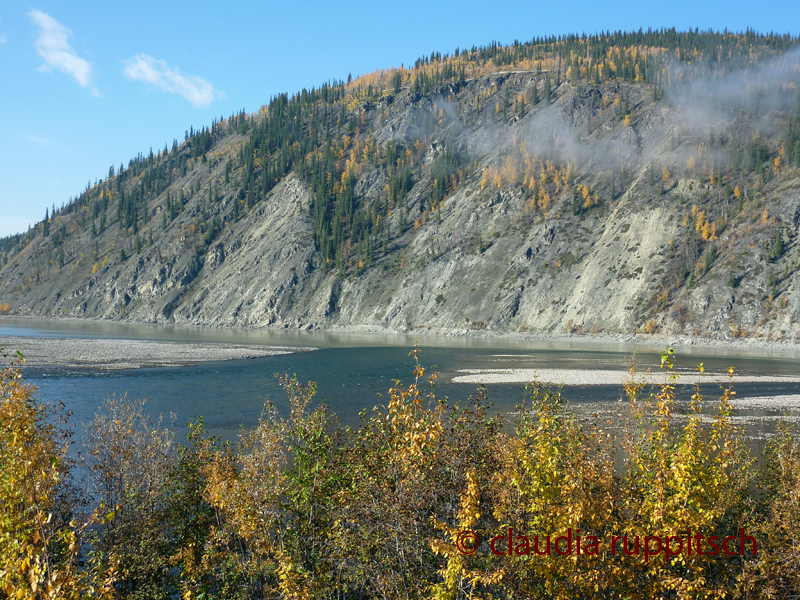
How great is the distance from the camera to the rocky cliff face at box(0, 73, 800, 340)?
326 feet

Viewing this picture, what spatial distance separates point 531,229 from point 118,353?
4003 inches

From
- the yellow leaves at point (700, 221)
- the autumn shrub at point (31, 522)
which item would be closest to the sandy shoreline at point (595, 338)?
the yellow leaves at point (700, 221)

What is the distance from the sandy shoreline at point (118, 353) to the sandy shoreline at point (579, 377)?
109 feet

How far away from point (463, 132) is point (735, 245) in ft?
363

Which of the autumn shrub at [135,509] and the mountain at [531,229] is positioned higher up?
the mountain at [531,229]

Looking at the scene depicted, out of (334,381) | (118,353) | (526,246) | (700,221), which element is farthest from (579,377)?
(526,246)

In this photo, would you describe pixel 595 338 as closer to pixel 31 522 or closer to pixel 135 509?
pixel 135 509

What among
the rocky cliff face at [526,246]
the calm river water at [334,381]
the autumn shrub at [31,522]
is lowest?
the calm river water at [334,381]

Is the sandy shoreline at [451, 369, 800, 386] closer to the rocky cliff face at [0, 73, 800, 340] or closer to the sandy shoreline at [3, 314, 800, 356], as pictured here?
the sandy shoreline at [3, 314, 800, 356]

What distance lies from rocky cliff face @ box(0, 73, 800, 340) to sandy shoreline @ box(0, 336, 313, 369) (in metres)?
60.6

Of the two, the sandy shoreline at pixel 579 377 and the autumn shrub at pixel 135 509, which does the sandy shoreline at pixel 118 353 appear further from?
the autumn shrub at pixel 135 509

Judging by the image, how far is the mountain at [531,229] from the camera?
10162 centimetres

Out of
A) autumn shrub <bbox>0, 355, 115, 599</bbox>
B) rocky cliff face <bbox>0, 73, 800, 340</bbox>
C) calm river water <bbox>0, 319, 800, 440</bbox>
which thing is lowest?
calm river water <bbox>0, 319, 800, 440</bbox>

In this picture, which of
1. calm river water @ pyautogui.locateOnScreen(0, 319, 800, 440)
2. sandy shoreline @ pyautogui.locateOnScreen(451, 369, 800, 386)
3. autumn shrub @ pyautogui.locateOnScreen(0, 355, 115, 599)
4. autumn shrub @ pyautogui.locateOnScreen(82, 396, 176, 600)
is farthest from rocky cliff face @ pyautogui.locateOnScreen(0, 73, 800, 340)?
autumn shrub @ pyautogui.locateOnScreen(0, 355, 115, 599)
